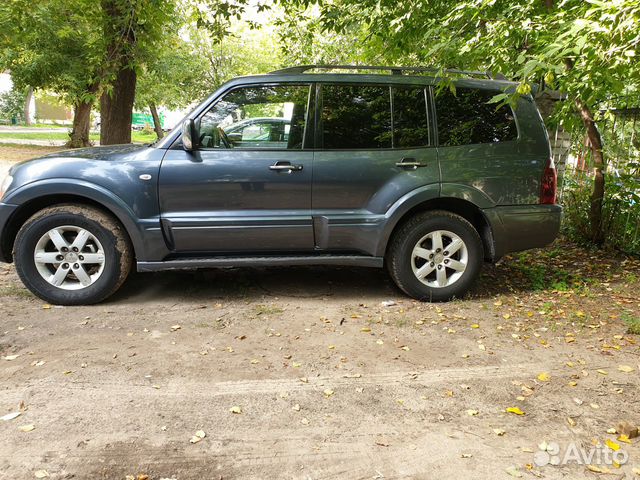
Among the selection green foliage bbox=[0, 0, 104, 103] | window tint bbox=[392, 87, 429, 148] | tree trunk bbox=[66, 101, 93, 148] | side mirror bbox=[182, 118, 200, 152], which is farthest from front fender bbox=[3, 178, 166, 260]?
tree trunk bbox=[66, 101, 93, 148]

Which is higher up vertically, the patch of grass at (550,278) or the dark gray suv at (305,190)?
the dark gray suv at (305,190)

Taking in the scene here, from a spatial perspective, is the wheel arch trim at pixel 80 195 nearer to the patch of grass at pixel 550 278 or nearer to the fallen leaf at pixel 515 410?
the fallen leaf at pixel 515 410

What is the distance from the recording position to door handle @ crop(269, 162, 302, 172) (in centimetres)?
468

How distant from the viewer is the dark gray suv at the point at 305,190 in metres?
4.60

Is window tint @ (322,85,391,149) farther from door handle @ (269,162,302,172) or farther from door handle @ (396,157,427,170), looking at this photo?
door handle @ (269,162,302,172)

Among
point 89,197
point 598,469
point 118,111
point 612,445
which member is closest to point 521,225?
point 612,445

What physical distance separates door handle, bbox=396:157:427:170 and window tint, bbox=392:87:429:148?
0.47 ft

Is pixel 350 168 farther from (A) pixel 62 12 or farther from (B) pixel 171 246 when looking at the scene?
(A) pixel 62 12

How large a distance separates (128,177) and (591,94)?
438 centimetres

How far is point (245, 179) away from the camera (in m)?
4.65

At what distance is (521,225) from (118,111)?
20.1 ft

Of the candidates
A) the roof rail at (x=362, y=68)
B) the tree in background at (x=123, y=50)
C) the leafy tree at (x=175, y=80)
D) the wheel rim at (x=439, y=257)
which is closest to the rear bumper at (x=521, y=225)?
the wheel rim at (x=439, y=257)

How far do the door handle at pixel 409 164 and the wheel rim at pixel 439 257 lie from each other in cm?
61

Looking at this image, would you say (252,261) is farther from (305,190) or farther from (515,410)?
(515,410)
